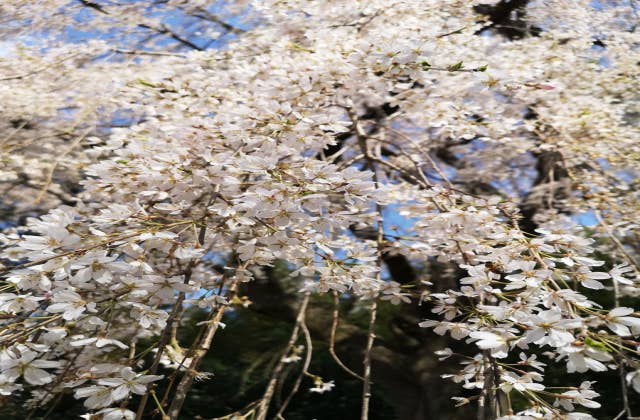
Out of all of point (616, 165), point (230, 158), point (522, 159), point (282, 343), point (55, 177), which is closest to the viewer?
point (230, 158)

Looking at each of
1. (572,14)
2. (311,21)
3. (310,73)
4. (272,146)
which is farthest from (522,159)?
(272,146)

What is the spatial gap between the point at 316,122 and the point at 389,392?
2407 mm

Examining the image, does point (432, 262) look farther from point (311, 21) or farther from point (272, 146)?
point (272, 146)

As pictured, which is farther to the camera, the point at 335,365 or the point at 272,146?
the point at 335,365

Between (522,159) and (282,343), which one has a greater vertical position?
(522,159)

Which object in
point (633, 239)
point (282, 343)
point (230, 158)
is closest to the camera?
point (230, 158)

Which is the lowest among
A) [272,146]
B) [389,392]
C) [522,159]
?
[389,392]

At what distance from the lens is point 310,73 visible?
1773 millimetres

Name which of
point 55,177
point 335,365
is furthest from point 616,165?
point 55,177

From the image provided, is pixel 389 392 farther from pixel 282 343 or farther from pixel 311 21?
pixel 311 21

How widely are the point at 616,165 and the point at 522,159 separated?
1247 mm

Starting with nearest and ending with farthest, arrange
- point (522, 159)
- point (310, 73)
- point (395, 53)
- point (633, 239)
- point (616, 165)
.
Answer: point (395, 53) < point (310, 73) < point (616, 165) < point (633, 239) < point (522, 159)

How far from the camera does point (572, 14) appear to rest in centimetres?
319

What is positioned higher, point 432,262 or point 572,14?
point 572,14
